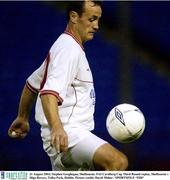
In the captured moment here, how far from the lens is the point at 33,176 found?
13.6 ft

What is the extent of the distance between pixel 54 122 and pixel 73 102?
1.10 feet

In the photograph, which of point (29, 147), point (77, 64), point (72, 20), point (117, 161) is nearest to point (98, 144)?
point (117, 161)

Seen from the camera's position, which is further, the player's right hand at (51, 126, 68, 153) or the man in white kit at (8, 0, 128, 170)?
the man in white kit at (8, 0, 128, 170)

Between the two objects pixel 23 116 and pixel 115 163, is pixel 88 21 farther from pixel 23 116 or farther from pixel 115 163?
pixel 115 163

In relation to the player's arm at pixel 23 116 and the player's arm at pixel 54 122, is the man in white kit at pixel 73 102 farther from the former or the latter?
the player's arm at pixel 23 116

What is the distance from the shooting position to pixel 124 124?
4.12 meters

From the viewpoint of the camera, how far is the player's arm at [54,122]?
3629 millimetres

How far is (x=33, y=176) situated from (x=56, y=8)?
2.56 metres

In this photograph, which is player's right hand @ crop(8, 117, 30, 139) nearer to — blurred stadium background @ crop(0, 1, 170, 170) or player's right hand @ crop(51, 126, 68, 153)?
player's right hand @ crop(51, 126, 68, 153)

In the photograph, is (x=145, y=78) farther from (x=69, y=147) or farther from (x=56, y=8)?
(x=69, y=147)

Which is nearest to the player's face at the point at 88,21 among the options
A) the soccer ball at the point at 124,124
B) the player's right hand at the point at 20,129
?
the soccer ball at the point at 124,124

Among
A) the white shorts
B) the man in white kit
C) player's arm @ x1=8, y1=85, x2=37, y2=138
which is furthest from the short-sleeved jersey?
player's arm @ x1=8, y1=85, x2=37, y2=138

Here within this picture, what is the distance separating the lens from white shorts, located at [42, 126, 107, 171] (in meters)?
3.88

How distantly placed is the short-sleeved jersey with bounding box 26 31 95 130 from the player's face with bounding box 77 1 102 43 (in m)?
0.07
